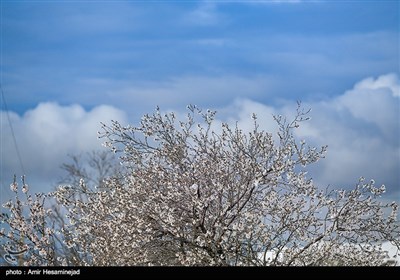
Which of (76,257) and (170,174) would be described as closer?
(170,174)

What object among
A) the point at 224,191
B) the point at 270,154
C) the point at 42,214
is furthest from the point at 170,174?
the point at 42,214

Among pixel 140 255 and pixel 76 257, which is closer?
pixel 140 255

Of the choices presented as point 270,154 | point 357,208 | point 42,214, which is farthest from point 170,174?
point 357,208

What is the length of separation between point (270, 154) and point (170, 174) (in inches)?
50.3

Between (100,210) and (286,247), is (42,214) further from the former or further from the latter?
(286,247)

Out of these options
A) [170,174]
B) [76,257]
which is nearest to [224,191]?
[170,174]

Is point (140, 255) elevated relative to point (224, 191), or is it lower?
lower
